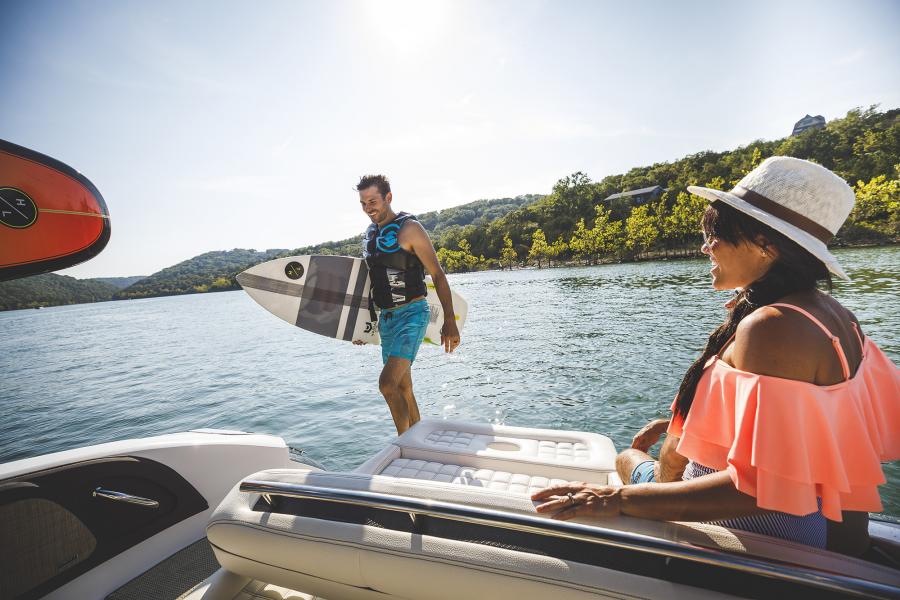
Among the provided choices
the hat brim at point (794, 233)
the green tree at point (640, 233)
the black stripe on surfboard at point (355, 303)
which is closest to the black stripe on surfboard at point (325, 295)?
the black stripe on surfboard at point (355, 303)

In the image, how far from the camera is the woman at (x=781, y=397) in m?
1.10

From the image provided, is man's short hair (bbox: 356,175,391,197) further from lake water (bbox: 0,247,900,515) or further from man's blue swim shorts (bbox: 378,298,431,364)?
lake water (bbox: 0,247,900,515)

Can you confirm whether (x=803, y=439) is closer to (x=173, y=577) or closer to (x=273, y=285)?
(x=173, y=577)

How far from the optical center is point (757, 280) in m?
1.32

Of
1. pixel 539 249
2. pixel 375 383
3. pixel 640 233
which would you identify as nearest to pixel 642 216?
pixel 640 233

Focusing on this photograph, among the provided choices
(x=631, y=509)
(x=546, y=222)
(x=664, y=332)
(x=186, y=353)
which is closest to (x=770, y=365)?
(x=631, y=509)

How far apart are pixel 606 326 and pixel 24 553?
12564 millimetres

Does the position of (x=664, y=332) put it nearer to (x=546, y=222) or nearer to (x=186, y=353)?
(x=186, y=353)

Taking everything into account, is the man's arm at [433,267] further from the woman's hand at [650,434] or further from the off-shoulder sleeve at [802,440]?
the off-shoulder sleeve at [802,440]

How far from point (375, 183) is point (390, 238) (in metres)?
0.55

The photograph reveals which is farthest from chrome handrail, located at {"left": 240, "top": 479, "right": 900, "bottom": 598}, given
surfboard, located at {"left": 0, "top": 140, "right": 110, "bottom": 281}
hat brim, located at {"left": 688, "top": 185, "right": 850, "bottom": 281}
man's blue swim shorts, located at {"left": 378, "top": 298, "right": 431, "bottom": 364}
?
man's blue swim shorts, located at {"left": 378, "top": 298, "right": 431, "bottom": 364}

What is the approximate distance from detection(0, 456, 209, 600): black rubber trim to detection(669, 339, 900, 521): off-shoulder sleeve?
10.6ft

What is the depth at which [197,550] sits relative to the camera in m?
2.74

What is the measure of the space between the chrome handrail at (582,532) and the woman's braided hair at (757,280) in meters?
0.55
